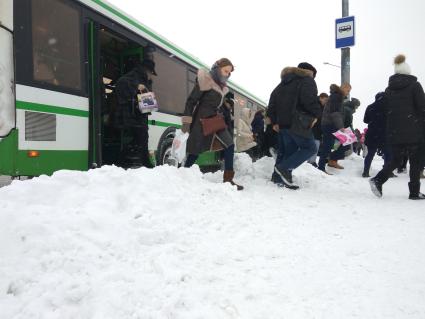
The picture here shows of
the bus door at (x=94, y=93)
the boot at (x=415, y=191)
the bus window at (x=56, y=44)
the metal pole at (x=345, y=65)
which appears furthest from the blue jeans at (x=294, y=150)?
the metal pole at (x=345, y=65)

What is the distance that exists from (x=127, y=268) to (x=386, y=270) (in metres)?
1.60

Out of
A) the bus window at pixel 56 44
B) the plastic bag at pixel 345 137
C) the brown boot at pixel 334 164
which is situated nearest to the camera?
the bus window at pixel 56 44

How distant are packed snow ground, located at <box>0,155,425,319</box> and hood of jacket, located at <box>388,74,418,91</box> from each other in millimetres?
1877

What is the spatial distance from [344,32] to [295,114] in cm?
579

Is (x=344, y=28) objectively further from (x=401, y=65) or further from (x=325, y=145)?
(x=401, y=65)

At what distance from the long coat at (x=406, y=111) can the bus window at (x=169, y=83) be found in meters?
4.23

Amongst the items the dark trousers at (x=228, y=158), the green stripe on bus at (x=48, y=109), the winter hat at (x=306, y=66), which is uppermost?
the winter hat at (x=306, y=66)

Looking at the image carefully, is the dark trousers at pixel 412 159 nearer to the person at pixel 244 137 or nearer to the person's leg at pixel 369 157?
the person's leg at pixel 369 157

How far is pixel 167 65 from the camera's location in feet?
23.6

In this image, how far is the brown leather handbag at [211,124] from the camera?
461cm

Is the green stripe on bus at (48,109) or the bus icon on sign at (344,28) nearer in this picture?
the green stripe on bus at (48,109)

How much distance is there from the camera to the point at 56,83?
4.39 meters

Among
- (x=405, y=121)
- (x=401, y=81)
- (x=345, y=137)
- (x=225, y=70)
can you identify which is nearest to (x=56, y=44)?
(x=225, y=70)

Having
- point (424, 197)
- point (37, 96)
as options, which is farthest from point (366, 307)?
point (37, 96)
